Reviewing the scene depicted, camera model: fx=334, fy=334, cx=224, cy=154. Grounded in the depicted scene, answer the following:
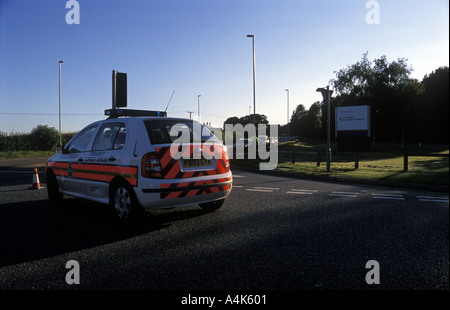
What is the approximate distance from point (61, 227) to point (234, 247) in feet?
9.25

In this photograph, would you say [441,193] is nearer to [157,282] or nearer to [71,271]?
[157,282]

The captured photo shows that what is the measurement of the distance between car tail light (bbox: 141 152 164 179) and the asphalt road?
0.83 meters

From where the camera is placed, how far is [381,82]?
162ft

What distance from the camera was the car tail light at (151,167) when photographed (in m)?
4.79

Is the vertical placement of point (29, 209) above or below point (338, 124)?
below

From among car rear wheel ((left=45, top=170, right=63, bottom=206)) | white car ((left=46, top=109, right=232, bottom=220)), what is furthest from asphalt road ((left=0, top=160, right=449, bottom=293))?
white car ((left=46, top=109, right=232, bottom=220))

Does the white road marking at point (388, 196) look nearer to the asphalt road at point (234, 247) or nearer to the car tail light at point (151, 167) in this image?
the asphalt road at point (234, 247)

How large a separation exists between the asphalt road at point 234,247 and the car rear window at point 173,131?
1.33 m

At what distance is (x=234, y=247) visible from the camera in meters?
4.05

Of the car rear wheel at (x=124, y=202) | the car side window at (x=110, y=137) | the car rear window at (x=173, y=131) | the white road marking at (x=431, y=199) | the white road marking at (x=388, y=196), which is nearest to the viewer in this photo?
the car rear wheel at (x=124, y=202)

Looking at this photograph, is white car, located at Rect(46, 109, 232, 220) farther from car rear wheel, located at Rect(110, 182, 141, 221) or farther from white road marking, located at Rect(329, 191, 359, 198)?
white road marking, located at Rect(329, 191, 359, 198)

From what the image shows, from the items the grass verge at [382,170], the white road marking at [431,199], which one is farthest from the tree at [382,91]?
Answer: the white road marking at [431,199]
